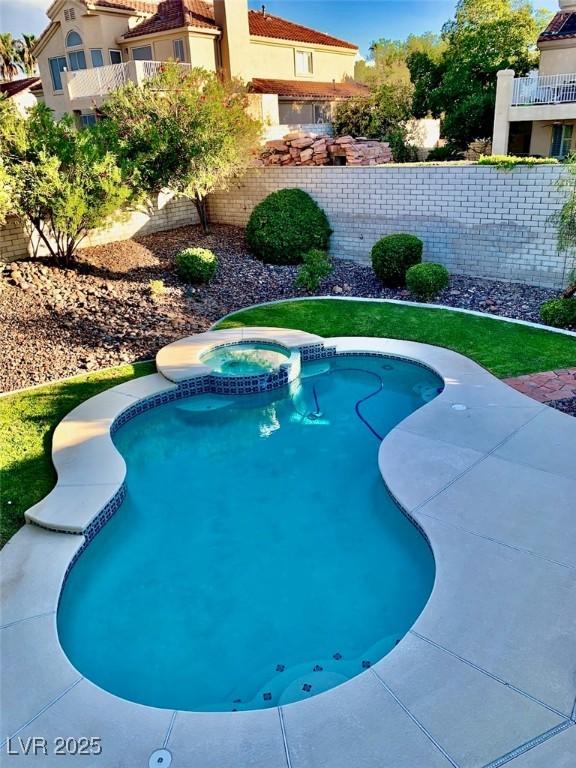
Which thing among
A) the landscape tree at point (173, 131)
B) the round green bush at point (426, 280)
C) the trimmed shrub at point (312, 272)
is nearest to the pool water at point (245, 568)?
the round green bush at point (426, 280)

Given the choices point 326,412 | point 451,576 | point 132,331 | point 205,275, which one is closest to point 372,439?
point 326,412

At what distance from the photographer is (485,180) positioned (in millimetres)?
12570

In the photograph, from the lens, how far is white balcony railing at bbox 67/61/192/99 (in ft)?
63.1

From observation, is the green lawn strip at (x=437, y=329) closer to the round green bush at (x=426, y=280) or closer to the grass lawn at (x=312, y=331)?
the grass lawn at (x=312, y=331)

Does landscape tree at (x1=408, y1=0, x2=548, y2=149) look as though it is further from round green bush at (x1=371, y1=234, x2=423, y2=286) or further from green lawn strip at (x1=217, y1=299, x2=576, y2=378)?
green lawn strip at (x1=217, y1=299, x2=576, y2=378)

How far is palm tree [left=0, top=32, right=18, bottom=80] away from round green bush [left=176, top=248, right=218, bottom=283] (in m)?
46.2

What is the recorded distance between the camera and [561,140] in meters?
22.0

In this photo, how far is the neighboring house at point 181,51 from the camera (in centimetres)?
2227

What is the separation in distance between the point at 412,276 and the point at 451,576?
8.40m

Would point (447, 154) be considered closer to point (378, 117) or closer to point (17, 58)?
point (378, 117)

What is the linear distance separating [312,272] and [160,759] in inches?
435

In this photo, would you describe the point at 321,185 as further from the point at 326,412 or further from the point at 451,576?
the point at 451,576

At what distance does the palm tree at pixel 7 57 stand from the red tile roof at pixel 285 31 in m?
29.6

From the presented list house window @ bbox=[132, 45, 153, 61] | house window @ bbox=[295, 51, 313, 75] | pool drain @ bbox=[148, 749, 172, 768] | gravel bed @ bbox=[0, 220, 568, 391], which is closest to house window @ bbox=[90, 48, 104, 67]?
house window @ bbox=[132, 45, 153, 61]
